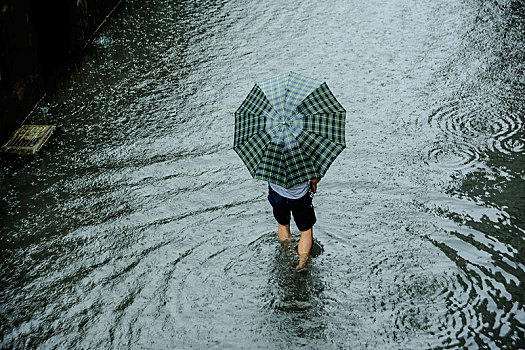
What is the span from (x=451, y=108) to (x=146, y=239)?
4.08 m

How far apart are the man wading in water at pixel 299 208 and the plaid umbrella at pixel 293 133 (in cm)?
23

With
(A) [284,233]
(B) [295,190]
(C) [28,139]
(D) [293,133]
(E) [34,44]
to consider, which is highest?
(D) [293,133]

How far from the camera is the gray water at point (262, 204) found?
4.76 m

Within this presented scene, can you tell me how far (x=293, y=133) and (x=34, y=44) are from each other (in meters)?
4.61

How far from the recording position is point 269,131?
457cm

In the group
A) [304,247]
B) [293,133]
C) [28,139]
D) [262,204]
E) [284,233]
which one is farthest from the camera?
[28,139]

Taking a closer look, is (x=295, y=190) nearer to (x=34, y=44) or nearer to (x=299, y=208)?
(x=299, y=208)

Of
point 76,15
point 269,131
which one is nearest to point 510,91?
point 269,131

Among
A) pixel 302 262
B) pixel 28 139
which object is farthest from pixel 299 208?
pixel 28 139

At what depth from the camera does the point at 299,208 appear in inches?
192

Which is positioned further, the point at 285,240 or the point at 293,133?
the point at 285,240

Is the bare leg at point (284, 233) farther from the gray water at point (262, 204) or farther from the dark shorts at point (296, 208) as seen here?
the dark shorts at point (296, 208)

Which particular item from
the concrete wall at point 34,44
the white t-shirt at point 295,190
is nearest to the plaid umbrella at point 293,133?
the white t-shirt at point 295,190

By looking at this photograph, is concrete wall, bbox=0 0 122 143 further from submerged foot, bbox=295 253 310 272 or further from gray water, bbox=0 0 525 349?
Answer: submerged foot, bbox=295 253 310 272
